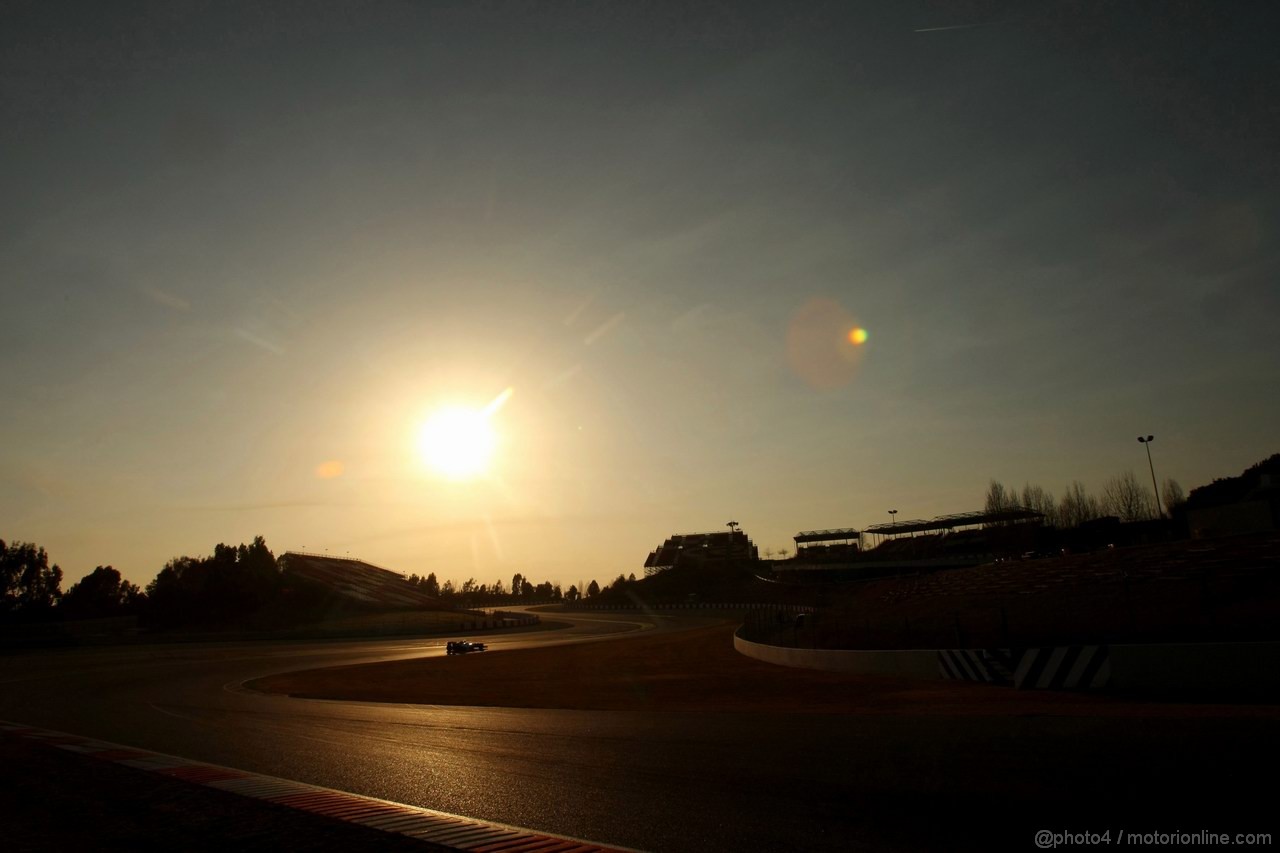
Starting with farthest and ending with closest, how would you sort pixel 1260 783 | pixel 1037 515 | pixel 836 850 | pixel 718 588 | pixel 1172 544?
pixel 718 588 → pixel 1037 515 → pixel 1172 544 → pixel 1260 783 → pixel 836 850

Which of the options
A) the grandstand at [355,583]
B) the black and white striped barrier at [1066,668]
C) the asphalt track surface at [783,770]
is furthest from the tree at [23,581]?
the black and white striped barrier at [1066,668]

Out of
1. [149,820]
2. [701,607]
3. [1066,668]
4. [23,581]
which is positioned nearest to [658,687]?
[1066,668]

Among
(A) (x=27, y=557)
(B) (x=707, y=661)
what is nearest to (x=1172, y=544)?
(B) (x=707, y=661)

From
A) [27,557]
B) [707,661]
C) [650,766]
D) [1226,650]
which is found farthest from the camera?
[27,557]

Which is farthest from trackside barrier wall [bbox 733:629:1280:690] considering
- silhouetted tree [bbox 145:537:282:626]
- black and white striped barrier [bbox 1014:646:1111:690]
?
silhouetted tree [bbox 145:537:282:626]

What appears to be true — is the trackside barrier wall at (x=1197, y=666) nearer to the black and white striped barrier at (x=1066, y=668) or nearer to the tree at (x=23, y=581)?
the black and white striped barrier at (x=1066, y=668)

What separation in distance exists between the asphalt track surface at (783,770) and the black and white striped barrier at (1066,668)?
23.0 ft

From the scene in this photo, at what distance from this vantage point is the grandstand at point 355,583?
16138cm

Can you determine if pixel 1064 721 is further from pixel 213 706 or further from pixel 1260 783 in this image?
pixel 213 706

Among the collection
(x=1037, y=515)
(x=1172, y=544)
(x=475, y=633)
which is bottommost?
(x=475, y=633)

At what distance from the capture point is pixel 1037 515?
113688mm

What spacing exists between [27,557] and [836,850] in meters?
132

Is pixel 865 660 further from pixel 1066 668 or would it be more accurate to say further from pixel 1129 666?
pixel 1129 666

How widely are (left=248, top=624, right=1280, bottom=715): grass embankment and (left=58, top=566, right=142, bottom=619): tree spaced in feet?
364
